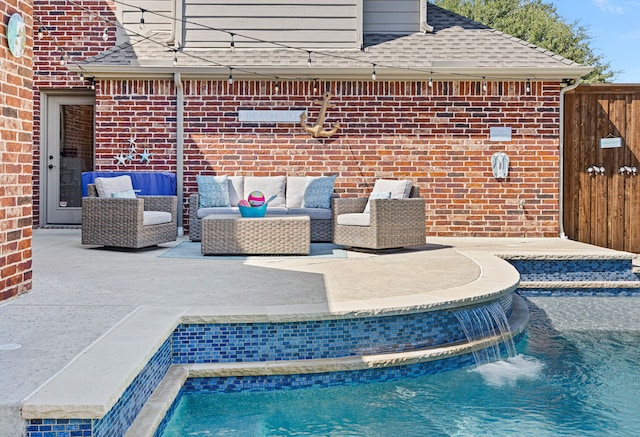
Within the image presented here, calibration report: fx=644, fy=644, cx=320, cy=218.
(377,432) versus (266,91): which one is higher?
(266,91)

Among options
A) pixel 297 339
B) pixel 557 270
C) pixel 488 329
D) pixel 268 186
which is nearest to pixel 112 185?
pixel 268 186

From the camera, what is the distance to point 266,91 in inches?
346

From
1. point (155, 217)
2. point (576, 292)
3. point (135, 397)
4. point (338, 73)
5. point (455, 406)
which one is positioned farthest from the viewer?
point (338, 73)

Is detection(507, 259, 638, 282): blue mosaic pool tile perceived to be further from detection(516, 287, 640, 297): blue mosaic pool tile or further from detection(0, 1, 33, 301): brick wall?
detection(0, 1, 33, 301): brick wall

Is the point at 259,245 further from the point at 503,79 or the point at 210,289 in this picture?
the point at 503,79

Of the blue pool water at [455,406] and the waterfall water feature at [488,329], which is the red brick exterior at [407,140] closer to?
the waterfall water feature at [488,329]

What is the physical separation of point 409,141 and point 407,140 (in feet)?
0.10

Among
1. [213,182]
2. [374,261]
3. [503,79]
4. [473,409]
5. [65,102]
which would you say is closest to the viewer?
[473,409]

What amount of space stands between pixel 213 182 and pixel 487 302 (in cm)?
467

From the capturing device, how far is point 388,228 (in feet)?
22.5

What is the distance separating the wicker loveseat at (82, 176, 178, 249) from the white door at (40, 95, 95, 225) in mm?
2877

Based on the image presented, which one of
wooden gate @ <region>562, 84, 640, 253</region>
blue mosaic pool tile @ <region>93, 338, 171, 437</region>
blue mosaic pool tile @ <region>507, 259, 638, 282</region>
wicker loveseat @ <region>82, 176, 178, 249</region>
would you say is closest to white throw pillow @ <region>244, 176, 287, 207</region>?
wicker loveseat @ <region>82, 176, 178, 249</region>

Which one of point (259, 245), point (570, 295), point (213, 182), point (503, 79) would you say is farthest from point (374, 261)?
point (503, 79)

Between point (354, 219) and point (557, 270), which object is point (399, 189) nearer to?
point (354, 219)
